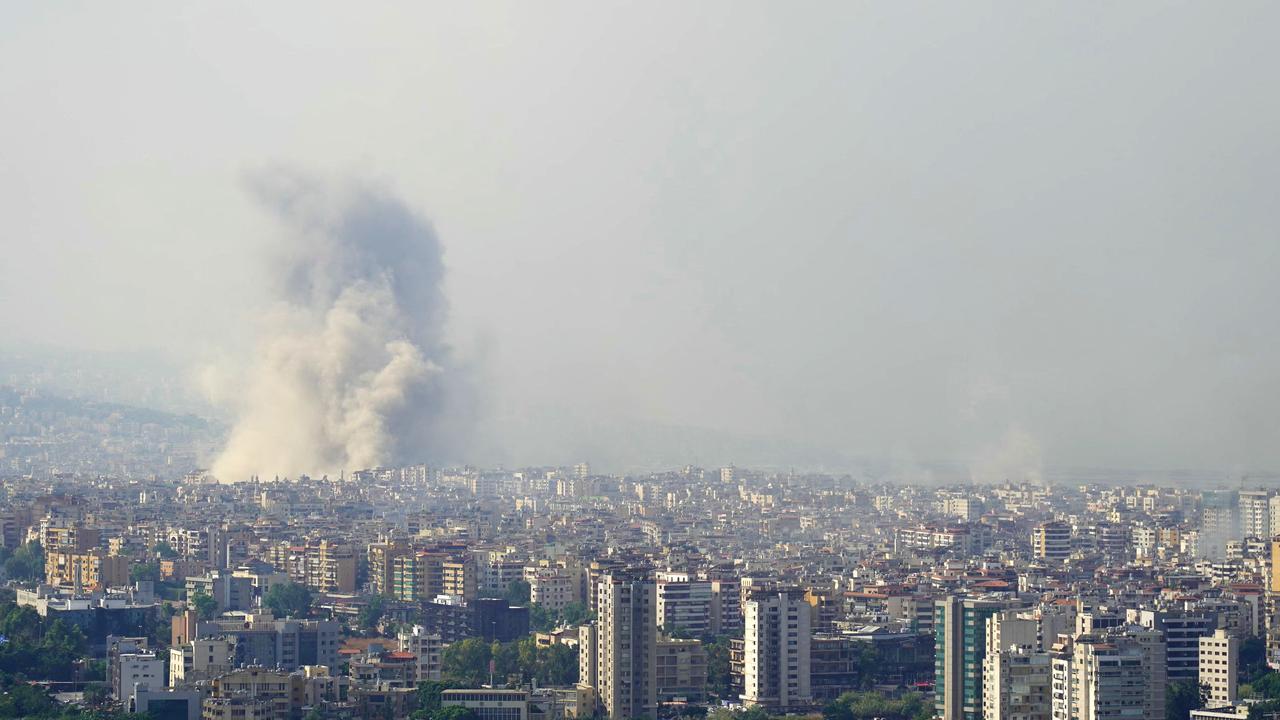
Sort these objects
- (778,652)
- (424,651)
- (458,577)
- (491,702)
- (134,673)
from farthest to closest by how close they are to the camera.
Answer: (458,577) → (424,651) → (778,652) → (134,673) → (491,702)

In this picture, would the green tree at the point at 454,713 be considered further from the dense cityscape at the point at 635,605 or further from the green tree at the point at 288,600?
the green tree at the point at 288,600

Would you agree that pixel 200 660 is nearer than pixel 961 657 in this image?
No

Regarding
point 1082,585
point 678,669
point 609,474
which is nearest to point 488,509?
point 609,474

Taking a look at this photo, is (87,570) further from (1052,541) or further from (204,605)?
(1052,541)

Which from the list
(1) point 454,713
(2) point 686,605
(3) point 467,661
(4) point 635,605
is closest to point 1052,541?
(2) point 686,605

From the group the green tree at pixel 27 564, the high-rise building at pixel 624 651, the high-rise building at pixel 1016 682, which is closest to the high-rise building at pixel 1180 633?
the high-rise building at pixel 1016 682

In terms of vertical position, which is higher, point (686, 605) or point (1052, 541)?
point (1052, 541)
